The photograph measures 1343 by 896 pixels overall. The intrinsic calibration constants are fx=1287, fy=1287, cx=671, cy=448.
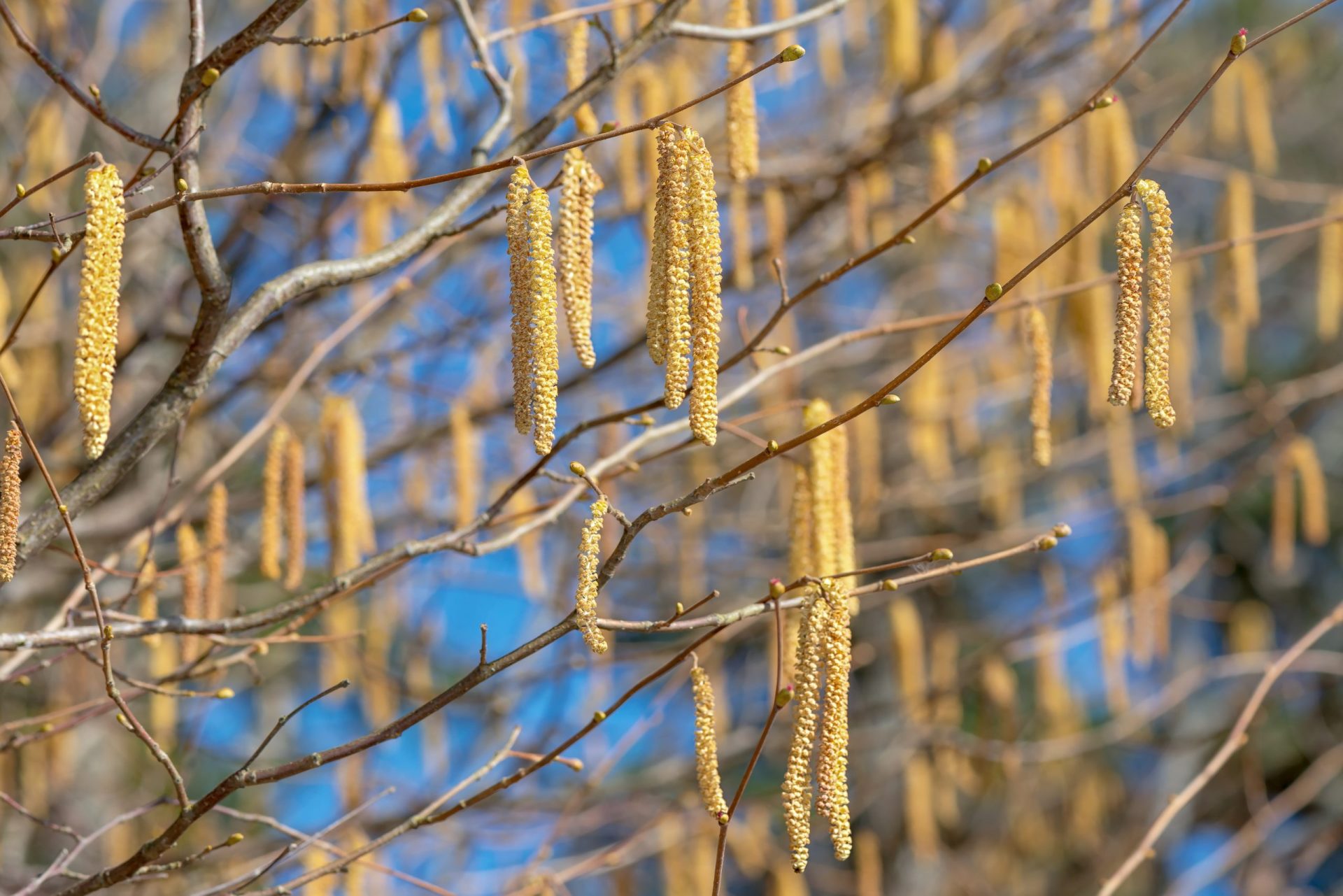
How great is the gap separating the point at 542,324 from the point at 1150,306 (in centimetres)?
57

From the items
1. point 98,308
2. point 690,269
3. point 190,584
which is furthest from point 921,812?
point 98,308

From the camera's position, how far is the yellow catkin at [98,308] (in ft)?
3.39

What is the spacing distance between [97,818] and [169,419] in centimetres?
361

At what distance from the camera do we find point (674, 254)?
114 cm

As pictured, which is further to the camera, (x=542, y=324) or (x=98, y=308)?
(x=542, y=324)

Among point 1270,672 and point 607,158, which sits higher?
point 607,158

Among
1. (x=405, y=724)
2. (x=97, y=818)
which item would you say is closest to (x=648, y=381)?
(x=97, y=818)

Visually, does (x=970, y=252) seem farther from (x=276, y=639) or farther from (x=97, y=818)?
(x=276, y=639)

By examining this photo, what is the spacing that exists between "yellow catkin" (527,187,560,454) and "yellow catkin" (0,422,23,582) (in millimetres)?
544

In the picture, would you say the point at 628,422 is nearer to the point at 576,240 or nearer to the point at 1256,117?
the point at 576,240

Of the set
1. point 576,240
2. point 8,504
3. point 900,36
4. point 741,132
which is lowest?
point 8,504

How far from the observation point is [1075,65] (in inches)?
159

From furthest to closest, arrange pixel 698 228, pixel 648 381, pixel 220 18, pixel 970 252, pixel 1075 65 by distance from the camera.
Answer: pixel 970 252 < pixel 220 18 < pixel 648 381 < pixel 1075 65 < pixel 698 228

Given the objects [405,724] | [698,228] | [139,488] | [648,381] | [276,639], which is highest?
[648,381]
